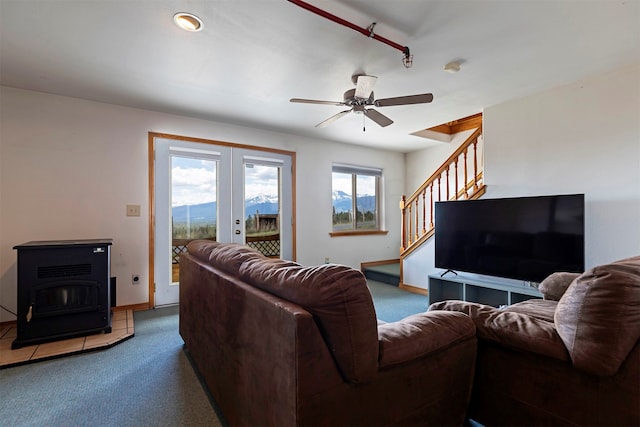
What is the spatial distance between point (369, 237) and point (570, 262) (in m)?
3.02

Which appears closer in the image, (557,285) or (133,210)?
(557,285)

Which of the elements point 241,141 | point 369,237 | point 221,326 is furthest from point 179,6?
point 369,237

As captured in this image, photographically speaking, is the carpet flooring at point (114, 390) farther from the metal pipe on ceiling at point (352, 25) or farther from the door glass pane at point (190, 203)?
the metal pipe on ceiling at point (352, 25)

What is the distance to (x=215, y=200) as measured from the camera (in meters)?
3.82

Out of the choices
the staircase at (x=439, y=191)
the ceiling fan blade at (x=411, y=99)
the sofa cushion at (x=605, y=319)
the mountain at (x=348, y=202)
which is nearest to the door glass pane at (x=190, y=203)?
the mountain at (x=348, y=202)

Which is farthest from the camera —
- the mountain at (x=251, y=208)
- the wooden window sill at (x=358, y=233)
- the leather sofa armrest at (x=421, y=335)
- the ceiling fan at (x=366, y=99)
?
the wooden window sill at (x=358, y=233)

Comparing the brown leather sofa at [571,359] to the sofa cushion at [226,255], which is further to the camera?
the sofa cushion at [226,255]

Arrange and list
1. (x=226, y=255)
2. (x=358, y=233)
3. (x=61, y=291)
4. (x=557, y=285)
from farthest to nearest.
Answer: (x=358, y=233)
(x=61, y=291)
(x=557, y=285)
(x=226, y=255)

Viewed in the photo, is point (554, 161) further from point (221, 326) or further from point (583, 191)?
point (221, 326)

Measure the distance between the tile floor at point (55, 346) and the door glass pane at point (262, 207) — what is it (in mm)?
1781

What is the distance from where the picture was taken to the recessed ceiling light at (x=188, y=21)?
1.82m

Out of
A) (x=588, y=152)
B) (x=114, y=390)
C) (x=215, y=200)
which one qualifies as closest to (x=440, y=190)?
(x=588, y=152)

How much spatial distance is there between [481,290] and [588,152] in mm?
1643

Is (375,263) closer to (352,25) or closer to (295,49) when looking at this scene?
(295,49)
